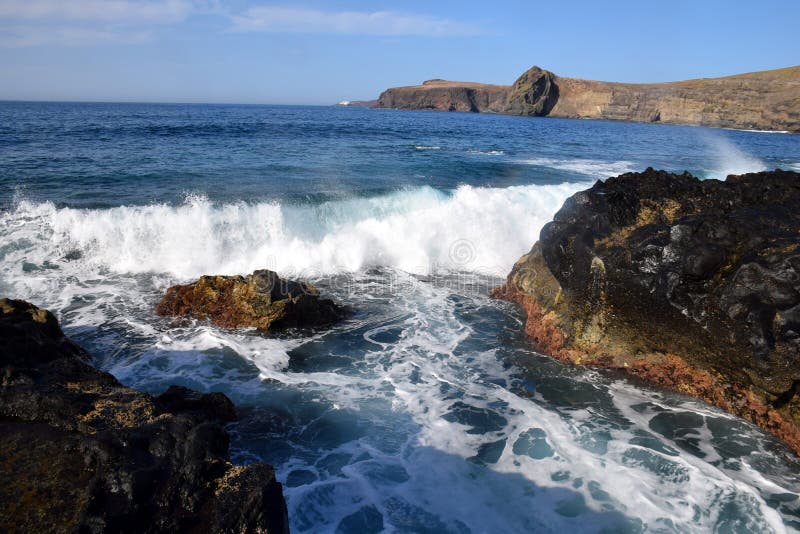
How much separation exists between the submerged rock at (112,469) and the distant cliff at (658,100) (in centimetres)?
9057

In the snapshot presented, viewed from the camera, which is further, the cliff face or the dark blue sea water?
the cliff face

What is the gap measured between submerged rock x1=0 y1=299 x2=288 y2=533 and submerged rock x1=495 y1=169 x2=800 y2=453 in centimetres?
496

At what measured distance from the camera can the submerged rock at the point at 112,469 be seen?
2773mm

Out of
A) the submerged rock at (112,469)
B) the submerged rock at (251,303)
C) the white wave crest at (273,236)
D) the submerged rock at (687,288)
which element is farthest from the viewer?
the white wave crest at (273,236)

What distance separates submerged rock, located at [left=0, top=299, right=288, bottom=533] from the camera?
277 cm


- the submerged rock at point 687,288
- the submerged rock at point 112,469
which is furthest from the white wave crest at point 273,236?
the submerged rock at point 112,469

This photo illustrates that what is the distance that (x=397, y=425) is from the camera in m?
5.63

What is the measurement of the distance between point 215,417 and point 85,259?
287 inches

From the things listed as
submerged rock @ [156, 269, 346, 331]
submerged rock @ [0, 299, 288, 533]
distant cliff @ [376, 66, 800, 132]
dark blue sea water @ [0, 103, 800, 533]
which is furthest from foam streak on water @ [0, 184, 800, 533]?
distant cliff @ [376, 66, 800, 132]

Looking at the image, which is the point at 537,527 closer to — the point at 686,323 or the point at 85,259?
the point at 686,323

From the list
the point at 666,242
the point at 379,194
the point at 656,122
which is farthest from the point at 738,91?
the point at 666,242

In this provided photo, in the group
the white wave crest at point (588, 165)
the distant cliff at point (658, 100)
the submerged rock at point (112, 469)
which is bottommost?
the submerged rock at point (112, 469)

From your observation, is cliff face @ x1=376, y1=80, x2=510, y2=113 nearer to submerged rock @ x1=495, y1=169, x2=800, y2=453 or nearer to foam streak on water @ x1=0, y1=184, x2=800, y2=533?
foam streak on water @ x1=0, y1=184, x2=800, y2=533

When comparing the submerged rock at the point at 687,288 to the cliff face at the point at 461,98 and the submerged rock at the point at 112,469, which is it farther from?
the cliff face at the point at 461,98
